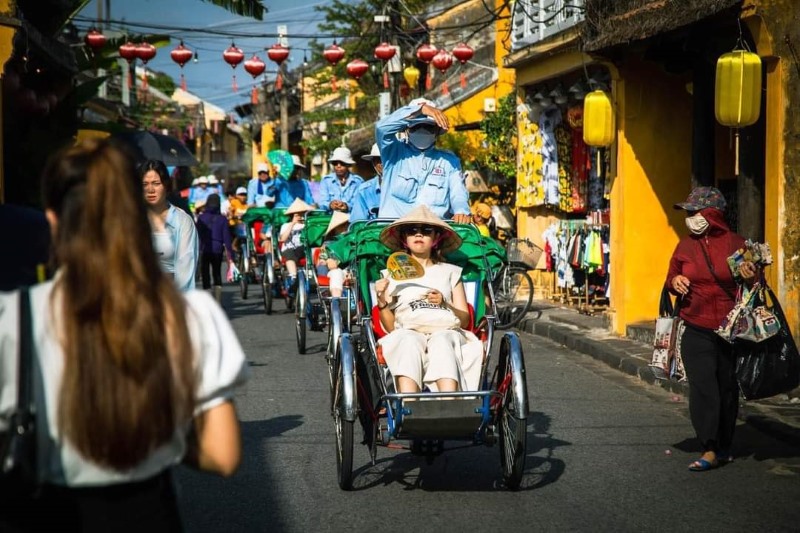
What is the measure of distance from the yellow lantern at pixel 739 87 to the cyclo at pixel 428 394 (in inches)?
145

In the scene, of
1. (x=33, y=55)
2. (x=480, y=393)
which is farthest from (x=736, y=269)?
(x=33, y=55)

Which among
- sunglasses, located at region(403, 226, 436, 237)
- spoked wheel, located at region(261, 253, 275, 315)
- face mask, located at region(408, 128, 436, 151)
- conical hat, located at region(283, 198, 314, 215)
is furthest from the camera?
spoked wheel, located at region(261, 253, 275, 315)

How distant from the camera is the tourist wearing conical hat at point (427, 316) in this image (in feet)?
21.8

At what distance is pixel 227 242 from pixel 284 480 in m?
13.5

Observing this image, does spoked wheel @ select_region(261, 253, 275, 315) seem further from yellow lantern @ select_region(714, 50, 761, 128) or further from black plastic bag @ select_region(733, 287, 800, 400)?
black plastic bag @ select_region(733, 287, 800, 400)

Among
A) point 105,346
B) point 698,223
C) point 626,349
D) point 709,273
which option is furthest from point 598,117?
point 105,346

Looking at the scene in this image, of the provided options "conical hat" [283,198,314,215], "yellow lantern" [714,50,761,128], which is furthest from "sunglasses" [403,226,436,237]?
"conical hat" [283,198,314,215]

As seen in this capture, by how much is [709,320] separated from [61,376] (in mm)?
5654

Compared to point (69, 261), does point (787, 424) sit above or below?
below

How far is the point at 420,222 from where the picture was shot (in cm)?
740

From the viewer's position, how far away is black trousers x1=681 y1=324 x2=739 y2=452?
7.39 m

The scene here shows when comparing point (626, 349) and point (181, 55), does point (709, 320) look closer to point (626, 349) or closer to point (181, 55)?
point (626, 349)

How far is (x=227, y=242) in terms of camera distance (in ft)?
66.1

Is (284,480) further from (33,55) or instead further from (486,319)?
(33,55)
